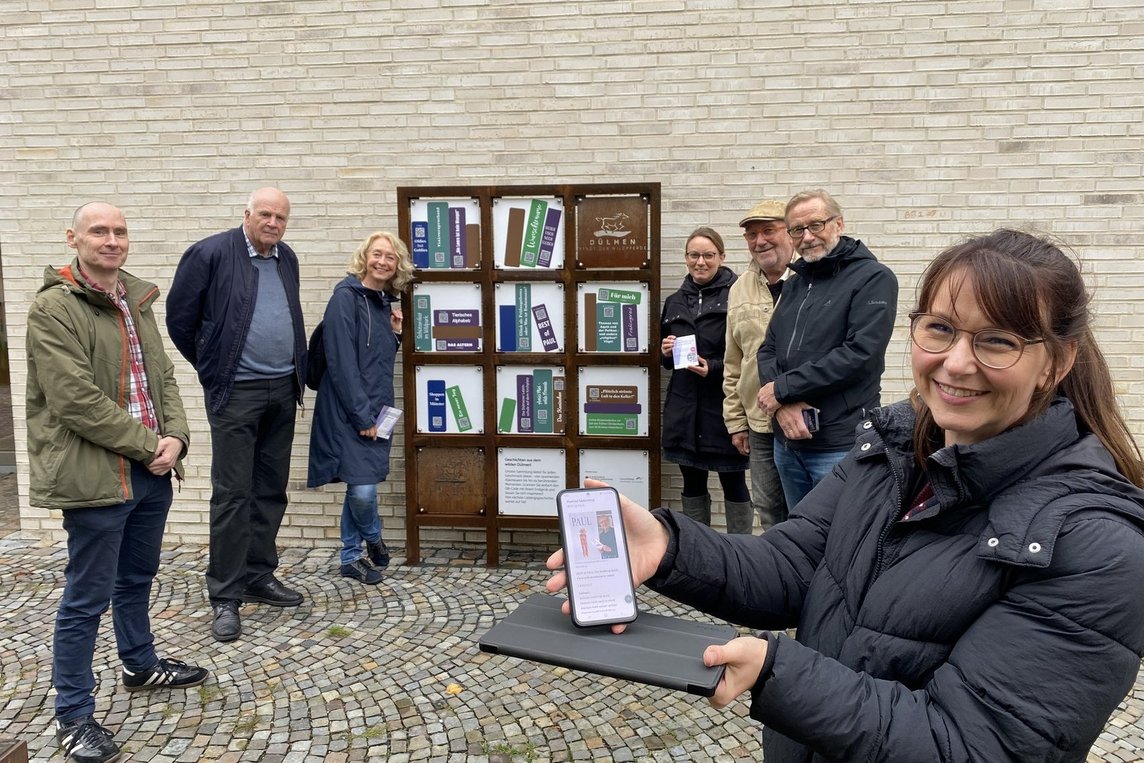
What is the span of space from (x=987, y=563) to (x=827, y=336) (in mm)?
2624

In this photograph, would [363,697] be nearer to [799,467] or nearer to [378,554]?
[378,554]

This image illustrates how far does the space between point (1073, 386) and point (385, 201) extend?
479 centimetres

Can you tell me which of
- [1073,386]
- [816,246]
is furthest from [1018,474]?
[816,246]

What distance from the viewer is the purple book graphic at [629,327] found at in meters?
5.14

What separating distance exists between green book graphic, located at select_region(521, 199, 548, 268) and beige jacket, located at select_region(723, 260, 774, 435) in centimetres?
130

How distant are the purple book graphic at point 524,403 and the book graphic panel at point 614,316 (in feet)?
1.51

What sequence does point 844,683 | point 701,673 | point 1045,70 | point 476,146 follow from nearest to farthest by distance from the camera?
point 844,683 < point 701,673 < point 1045,70 < point 476,146

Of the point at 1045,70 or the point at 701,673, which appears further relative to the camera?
the point at 1045,70

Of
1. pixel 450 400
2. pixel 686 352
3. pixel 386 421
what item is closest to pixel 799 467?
pixel 686 352

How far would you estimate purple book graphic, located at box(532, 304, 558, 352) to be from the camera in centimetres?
524

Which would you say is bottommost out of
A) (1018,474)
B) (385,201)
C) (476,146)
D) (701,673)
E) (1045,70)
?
(701,673)

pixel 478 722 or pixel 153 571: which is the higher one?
pixel 153 571

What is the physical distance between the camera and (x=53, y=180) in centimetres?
568

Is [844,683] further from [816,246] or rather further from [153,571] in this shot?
[153,571]
